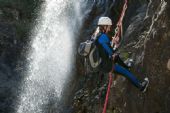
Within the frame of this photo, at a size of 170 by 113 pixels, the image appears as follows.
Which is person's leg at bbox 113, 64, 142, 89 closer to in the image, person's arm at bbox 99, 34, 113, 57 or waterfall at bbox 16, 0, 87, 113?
person's arm at bbox 99, 34, 113, 57

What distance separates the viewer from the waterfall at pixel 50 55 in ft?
53.4

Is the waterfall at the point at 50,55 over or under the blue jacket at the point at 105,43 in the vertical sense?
under

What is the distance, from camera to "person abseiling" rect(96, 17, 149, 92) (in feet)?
22.8

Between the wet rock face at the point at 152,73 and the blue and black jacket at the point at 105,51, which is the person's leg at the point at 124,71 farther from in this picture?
the wet rock face at the point at 152,73

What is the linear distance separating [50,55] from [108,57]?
12110 mm

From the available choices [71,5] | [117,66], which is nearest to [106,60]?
[117,66]

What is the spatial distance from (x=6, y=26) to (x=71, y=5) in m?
5.80

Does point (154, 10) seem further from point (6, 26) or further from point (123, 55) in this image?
point (6, 26)

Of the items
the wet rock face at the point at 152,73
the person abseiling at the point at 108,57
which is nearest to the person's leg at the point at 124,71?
the person abseiling at the point at 108,57

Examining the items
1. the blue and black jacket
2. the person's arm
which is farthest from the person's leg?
the person's arm

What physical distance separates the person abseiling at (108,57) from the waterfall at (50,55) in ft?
25.2

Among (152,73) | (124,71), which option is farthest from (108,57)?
(152,73)

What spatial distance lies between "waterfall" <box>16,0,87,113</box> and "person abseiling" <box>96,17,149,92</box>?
768cm

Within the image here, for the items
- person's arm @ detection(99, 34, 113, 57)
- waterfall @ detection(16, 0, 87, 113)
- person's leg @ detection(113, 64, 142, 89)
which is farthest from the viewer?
waterfall @ detection(16, 0, 87, 113)
